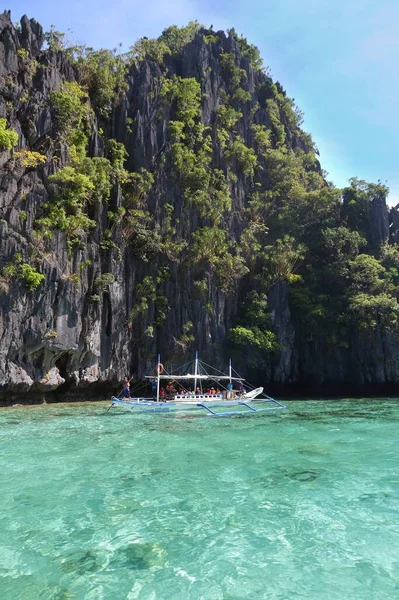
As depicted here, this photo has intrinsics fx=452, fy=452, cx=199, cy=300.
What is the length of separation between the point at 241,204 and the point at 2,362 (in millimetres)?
24527

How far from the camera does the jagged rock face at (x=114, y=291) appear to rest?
80.2ft

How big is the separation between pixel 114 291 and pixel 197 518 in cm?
2212

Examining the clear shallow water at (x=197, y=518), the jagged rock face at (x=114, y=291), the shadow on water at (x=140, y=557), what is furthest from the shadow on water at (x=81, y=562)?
the jagged rock face at (x=114, y=291)

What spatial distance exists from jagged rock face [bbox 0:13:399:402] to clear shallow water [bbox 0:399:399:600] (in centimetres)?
997

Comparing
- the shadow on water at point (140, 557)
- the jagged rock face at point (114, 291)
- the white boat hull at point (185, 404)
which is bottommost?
the shadow on water at point (140, 557)

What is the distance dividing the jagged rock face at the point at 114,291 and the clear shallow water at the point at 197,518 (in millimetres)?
9972

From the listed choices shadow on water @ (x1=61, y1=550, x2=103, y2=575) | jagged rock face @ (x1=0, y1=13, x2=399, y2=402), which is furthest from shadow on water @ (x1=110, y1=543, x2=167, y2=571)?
jagged rock face @ (x1=0, y1=13, x2=399, y2=402)

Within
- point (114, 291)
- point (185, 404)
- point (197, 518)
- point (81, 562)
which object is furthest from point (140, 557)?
point (114, 291)

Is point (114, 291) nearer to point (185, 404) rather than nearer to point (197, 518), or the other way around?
point (185, 404)

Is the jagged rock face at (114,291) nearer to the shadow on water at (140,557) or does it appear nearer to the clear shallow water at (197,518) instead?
the clear shallow water at (197,518)

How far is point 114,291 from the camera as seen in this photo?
29.1 metres

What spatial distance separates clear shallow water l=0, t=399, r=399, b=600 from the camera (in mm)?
5965

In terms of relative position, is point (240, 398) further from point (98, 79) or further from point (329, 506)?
point (98, 79)

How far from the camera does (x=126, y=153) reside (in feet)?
107
